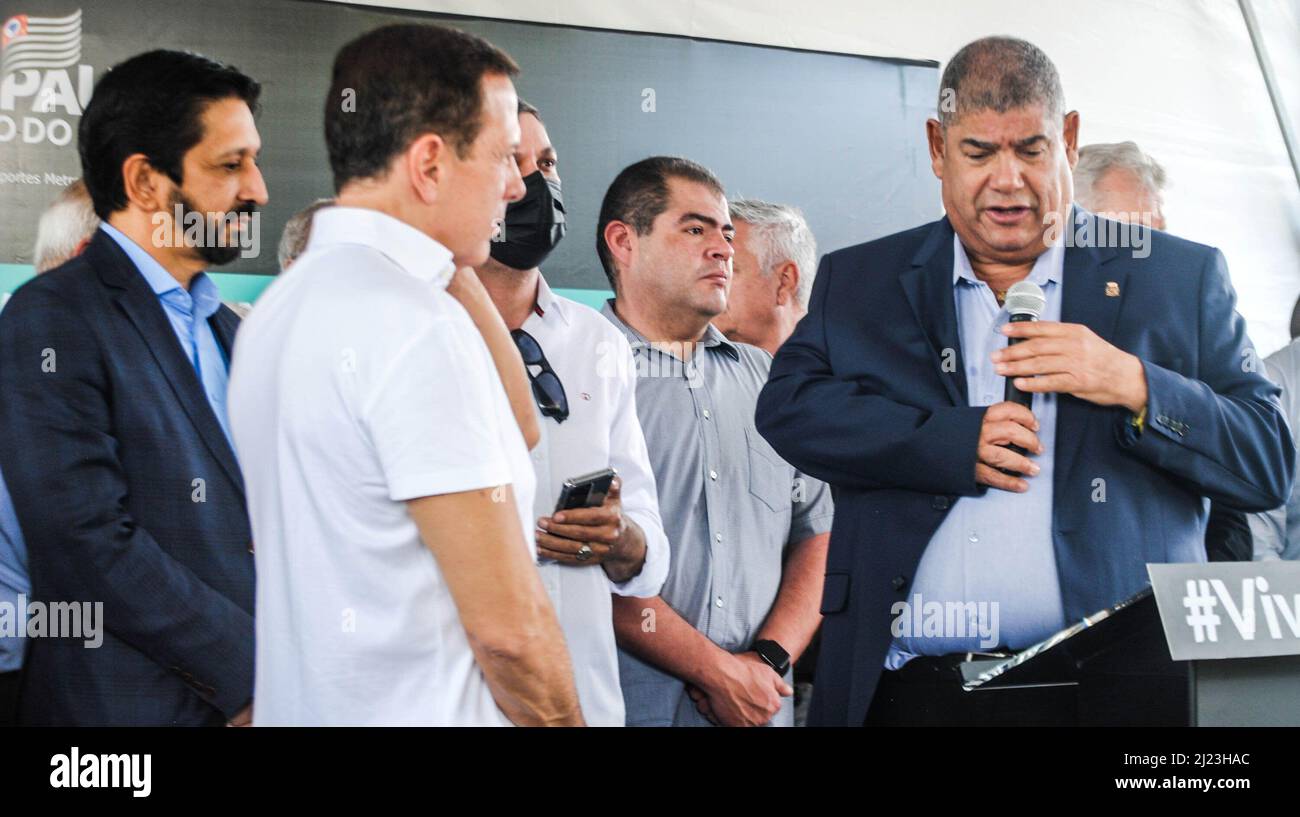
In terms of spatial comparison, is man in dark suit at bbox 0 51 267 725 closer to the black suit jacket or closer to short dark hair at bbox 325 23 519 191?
the black suit jacket

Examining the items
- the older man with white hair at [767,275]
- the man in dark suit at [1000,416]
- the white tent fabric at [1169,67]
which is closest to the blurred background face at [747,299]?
the older man with white hair at [767,275]

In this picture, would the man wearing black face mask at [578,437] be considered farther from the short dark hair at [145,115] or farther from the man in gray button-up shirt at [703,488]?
the short dark hair at [145,115]

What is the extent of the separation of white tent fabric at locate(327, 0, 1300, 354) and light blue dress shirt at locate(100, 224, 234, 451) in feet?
Result: 3.88

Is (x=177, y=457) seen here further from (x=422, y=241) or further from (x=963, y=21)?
(x=963, y=21)

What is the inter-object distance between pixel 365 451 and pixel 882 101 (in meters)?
1.97

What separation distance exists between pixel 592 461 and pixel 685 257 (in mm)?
540

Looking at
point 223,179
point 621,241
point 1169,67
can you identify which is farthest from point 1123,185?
point 223,179

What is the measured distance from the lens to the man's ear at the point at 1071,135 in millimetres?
3037

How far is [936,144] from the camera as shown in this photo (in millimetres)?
3020

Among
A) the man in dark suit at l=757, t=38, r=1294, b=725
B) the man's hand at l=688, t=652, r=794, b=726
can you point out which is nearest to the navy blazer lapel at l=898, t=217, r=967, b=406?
the man in dark suit at l=757, t=38, r=1294, b=725

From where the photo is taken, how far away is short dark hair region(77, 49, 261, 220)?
245 centimetres

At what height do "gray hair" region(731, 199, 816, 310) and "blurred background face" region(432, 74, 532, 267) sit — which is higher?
"gray hair" region(731, 199, 816, 310)

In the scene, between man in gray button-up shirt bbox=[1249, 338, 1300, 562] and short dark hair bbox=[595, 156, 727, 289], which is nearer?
short dark hair bbox=[595, 156, 727, 289]
